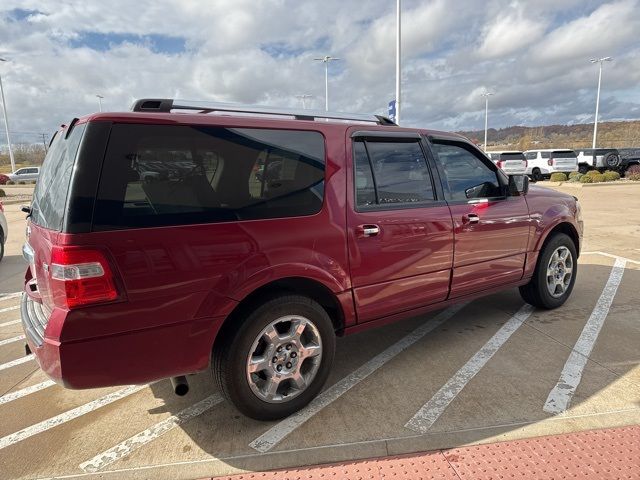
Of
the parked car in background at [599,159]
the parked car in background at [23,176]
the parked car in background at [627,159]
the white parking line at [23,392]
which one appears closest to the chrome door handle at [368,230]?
the white parking line at [23,392]

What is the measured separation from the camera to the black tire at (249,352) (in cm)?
250

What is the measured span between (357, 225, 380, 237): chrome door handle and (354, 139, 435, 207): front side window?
0.15 meters

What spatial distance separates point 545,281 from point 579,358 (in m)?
1.08

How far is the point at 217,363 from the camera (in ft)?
8.36

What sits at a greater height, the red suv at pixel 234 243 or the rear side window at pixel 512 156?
the rear side window at pixel 512 156

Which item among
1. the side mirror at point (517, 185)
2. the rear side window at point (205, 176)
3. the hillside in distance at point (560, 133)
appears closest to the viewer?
the rear side window at point (205, 176)

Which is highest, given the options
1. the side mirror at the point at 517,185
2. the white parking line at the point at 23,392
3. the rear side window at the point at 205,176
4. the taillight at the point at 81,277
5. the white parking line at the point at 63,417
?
the rear side window at the point at 205,176

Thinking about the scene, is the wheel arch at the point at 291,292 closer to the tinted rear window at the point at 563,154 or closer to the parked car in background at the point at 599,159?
the tinted rear window at the point at 563,154

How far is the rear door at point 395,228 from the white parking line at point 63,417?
Answer: 5.96 feet

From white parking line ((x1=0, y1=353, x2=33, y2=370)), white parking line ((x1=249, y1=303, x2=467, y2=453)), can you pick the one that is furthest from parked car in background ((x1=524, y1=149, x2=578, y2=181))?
white parking line ((x1=0, y1=353, x2=33, y2=370))

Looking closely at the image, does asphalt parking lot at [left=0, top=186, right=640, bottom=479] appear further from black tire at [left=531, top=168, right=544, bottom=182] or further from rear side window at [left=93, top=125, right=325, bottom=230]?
black tire at [left=531, top=168, right=544, bottom=182]

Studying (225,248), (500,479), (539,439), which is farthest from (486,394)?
(225,248)

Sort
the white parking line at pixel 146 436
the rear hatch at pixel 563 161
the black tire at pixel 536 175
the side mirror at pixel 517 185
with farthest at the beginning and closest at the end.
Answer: the black tire at pixel 536 175, the rear hatch at pixel 563 161, the side mirror at pixel 517 185, the white parking line at pixel 146 436

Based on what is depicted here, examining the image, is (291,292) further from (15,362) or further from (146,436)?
(15,362)
